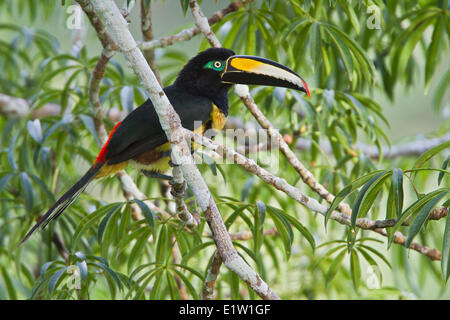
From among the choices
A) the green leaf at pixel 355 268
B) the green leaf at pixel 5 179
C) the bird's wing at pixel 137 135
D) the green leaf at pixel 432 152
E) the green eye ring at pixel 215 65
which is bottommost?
the green leaf at pixel 355 268

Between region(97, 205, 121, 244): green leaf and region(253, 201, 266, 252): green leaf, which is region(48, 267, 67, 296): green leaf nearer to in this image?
region(97, 205, 121, 244): green leaf

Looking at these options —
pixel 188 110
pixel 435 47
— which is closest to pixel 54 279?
pixel 188 110

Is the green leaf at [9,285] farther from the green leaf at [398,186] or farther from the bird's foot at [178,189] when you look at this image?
the green leaf at [398,186]

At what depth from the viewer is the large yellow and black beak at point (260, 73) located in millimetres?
2334

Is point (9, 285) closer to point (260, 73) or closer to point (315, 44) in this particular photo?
point (260, 73)

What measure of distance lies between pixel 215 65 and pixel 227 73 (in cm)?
13

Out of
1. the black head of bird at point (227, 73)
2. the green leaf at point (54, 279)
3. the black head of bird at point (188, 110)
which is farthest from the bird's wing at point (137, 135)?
the green leaf at point (54, 279)

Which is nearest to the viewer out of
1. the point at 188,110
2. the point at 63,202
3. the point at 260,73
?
the point at 63,202

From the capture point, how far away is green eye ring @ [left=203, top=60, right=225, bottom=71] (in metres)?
2.67

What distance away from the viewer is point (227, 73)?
8.49ft

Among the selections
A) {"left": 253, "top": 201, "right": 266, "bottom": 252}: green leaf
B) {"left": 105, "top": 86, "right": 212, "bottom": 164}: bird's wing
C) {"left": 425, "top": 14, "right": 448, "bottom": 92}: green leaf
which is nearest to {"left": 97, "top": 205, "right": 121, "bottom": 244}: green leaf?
{"left": 105, "top": 86, "right": 212, "bottom": 164}: bird's wing

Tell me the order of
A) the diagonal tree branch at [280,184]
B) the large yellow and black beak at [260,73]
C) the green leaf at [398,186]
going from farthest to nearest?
the large yellow and black beak at [260,73] → the diagonal tree branch at [280,184] → the green leaf at [398,186]
